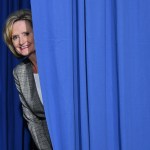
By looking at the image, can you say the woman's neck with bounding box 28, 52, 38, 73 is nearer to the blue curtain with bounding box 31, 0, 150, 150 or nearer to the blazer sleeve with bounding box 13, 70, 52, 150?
the blazer sleeve with bounding box 13, 70, 52, 150

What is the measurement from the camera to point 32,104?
1.54 metres

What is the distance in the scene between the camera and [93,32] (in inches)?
43.7

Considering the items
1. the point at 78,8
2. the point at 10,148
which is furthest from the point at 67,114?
the point at 10,148

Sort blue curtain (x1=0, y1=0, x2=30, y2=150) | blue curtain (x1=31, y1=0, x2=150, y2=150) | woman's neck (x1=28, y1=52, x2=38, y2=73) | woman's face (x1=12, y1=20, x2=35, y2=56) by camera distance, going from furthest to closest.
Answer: blue curtain (x1=0, y1=0, x2=30, y2=150) < woman's neck (x1=28, y1=52, x2=38, y2=73) < woman's face (x1=12, y1=20, x2=35, y2=56) < blue curtain (x1=31, y1=0, x2=150, y2=150)

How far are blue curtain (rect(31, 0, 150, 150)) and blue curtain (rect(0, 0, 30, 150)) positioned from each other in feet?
3.97

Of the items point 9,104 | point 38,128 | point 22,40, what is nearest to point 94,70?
point 22,40

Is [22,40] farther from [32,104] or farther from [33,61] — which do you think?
[32,104]

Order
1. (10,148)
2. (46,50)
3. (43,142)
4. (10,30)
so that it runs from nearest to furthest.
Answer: (46,50) < (10,30) < (43,142) < (10,148)

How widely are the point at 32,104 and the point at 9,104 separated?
0.81m

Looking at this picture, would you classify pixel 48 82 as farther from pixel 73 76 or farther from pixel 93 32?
pixel 93 32

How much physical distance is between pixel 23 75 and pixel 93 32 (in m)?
0.59

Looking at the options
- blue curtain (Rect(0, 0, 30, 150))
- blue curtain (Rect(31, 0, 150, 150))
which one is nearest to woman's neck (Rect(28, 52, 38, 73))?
blue curtain (Rect(31, 0, 150, 150))

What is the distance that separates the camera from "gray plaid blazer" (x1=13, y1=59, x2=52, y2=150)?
1.53 metres

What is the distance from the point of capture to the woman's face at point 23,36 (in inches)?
56.8
